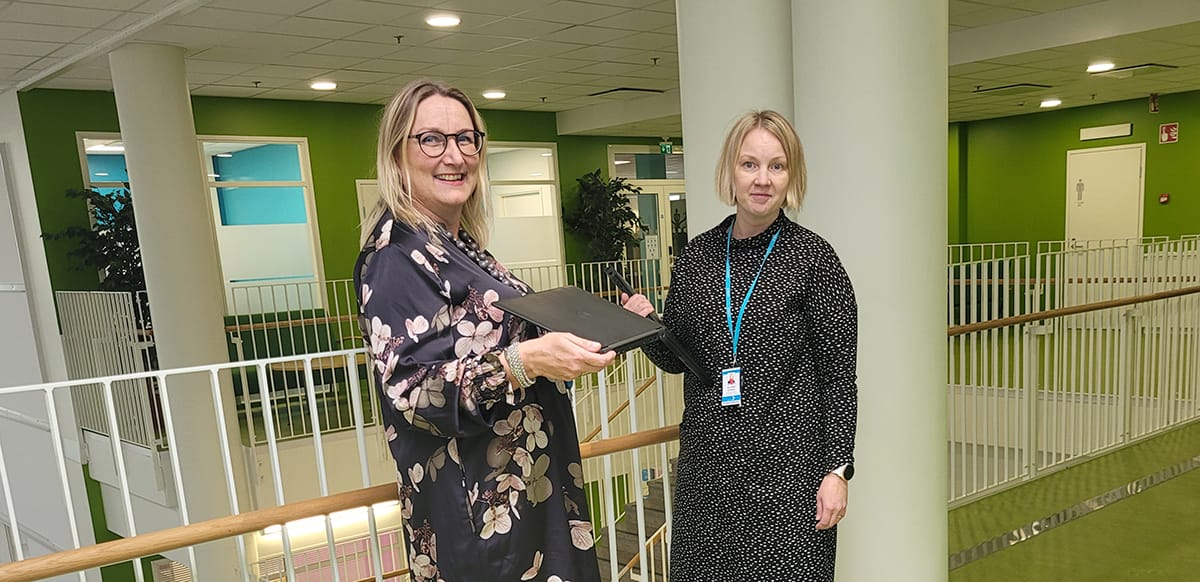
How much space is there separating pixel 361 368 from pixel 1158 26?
8.74 meters

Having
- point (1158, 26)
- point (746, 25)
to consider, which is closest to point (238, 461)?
point (746, 25)

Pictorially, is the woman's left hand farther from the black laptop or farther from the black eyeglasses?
the black eyeglasses

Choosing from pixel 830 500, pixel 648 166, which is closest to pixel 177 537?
pixel 830 500

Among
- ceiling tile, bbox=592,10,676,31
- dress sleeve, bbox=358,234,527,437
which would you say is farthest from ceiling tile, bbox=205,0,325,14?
dress sleeve, bbox=358,234,527,437

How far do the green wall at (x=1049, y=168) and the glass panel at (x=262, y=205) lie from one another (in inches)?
417

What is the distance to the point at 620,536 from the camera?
6.09m

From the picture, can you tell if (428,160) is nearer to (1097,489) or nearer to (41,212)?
(1097,489)

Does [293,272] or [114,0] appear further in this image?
[293,272]

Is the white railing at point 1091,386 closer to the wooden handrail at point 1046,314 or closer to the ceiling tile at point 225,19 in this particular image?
the wooden handrail at point 1046,314

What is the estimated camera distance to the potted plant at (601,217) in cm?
1145

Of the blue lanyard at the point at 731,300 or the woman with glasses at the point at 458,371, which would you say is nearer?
the woman with glasses at the point at 458,371

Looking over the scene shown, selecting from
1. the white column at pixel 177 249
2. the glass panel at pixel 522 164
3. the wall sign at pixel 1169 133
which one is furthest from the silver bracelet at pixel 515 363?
the wall sign at pixel 1169 133

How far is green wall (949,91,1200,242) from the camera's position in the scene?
1047 cm

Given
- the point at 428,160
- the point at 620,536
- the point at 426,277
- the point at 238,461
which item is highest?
the point at 428,160
